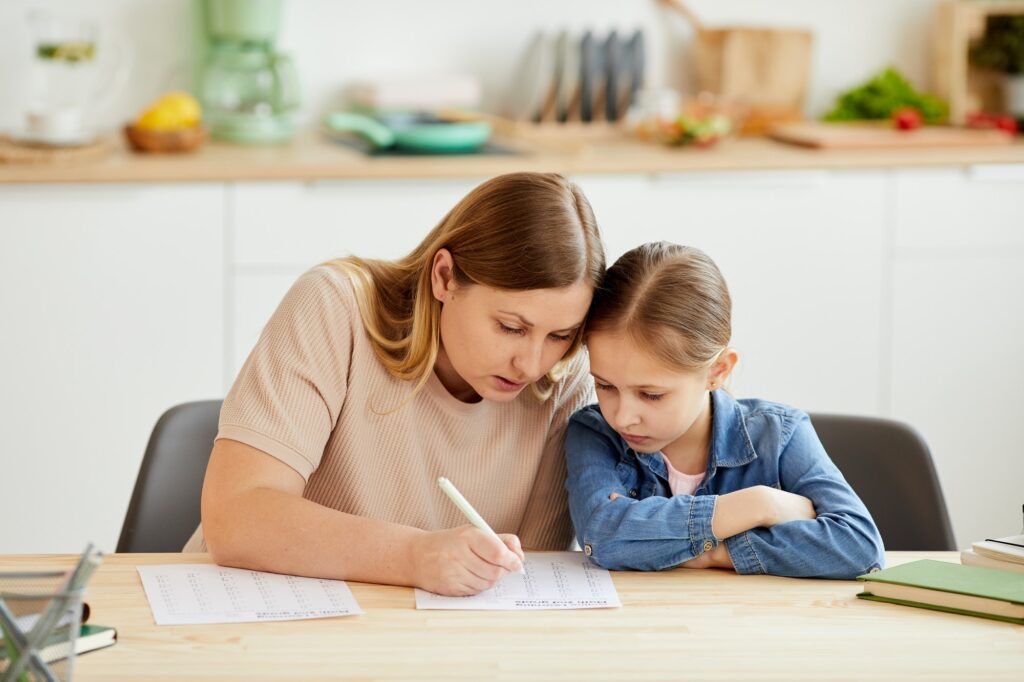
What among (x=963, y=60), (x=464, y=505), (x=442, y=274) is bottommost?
(x=464, y=505)

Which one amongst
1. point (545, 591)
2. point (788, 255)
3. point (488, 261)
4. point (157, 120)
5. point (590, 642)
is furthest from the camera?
point (788, 255)

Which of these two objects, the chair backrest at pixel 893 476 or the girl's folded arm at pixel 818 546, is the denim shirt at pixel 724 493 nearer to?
the girl's folded arm at pixel 818 546

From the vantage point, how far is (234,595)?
1.37m

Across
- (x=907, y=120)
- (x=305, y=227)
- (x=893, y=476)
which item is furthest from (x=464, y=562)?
(x=907, y=120)

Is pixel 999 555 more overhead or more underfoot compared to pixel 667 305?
more underfoot

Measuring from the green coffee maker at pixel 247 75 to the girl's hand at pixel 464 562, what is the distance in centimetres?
210

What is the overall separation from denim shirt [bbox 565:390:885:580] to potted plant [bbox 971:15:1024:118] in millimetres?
2347

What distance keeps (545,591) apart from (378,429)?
0.36 metres

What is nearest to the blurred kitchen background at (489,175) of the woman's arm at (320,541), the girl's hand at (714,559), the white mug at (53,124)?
the white mug at (53,124)

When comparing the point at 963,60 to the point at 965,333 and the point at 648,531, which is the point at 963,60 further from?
the point at 648,531

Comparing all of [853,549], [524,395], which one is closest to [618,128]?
[524,395]

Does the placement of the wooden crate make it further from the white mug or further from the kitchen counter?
the white mug

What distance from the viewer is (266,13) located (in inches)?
131

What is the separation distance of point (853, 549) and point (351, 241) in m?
1.79
